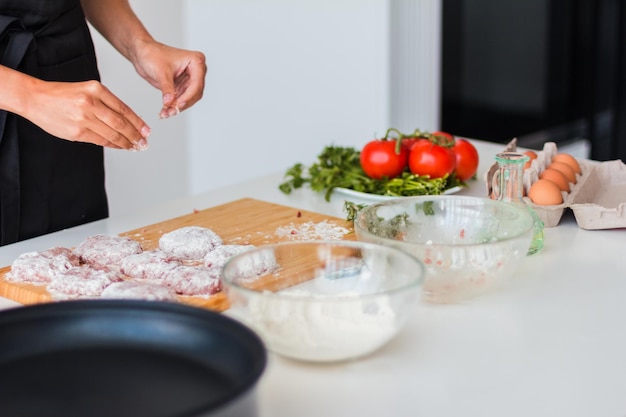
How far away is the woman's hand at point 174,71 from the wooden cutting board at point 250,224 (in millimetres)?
210

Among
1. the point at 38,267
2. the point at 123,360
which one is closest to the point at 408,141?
the point at 38,267

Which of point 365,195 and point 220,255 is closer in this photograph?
point 220,255

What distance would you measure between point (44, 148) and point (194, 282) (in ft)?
2.27

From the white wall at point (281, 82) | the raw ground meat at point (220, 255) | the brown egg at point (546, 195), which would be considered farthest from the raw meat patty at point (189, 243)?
the white wall at point (281, 82)

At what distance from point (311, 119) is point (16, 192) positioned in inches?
67.4

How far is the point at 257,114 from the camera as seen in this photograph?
3516 mm

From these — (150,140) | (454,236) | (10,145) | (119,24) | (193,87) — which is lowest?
(150,140)

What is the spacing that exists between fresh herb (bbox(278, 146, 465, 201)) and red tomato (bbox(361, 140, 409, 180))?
14mm

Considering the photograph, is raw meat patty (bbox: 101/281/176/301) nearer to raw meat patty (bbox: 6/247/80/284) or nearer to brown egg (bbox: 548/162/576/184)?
Result: raw meat patty (bbox: 6/247/80/284)

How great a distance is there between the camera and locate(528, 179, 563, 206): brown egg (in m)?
1.60

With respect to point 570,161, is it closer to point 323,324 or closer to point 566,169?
point 566,169

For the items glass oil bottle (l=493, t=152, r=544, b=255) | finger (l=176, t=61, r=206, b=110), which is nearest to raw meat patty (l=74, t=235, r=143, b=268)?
finger (l=176, t=61, r=206, b=110)

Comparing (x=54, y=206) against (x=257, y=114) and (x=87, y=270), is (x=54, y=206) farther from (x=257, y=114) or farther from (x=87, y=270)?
(x=257, y=114)

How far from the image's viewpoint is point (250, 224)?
164 centimetres
